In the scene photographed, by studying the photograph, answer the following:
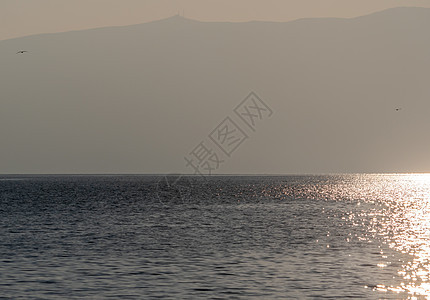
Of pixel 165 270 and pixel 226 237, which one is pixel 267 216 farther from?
pixel 165 270

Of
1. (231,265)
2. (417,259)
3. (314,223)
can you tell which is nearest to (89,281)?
(231,265)

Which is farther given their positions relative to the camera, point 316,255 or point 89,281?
point 316,255

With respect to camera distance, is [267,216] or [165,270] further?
[267,216]

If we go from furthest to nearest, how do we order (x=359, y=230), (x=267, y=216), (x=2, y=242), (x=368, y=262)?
(x=267, y=216), (x=359, y=230), (x=2, y=242), (x=368, y=262)

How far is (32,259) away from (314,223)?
46048 millimetres

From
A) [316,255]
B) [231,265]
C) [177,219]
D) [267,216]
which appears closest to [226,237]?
[316,255]

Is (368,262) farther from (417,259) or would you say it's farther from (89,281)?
(89,281)

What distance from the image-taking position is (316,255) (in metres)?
54.0

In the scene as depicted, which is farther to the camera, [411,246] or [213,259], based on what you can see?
[411,246]

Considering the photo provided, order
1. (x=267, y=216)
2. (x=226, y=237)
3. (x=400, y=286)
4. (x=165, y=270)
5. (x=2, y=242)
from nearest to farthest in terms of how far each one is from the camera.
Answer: (x=400, y=286)
(x=165, y=270)
(x=2, y=242)
(x=226, y=237)
(x=267, y=216)

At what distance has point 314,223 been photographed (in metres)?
88.7

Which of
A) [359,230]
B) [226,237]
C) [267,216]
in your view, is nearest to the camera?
Answer: [226,237]

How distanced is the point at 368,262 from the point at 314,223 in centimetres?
3878

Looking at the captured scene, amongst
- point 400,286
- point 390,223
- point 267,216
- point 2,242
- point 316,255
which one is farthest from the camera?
point 267,216
